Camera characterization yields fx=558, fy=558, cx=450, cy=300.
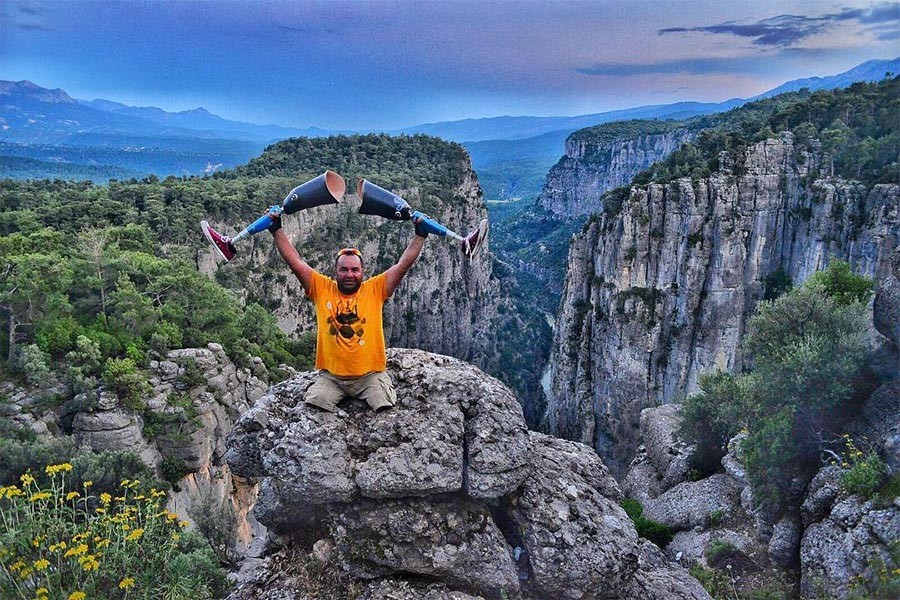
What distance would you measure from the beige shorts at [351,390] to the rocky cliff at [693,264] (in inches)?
1722

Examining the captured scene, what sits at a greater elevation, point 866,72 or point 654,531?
point 866,72

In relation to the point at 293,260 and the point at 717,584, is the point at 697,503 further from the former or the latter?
the point at 293,260

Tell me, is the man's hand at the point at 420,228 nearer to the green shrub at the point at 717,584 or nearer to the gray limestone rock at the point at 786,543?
the green shrub at the point at 717,584

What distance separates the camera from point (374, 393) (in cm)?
674

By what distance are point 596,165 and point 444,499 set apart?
493 feet

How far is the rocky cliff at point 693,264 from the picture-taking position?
44125 mm

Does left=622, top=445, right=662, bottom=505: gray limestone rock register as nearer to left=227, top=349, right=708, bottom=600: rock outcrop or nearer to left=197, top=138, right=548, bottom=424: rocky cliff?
left=227, top=349, right=708, bottom=600: rock outcrop

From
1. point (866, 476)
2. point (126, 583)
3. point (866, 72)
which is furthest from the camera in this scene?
point (866, 72)

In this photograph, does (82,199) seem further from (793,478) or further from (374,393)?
(793,478)

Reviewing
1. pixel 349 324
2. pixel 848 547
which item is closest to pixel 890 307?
pixel 848 547

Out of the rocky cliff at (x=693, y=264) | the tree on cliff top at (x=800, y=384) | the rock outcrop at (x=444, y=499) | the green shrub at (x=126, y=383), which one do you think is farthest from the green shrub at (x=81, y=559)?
the rocky cliff at (x=693, y=264)

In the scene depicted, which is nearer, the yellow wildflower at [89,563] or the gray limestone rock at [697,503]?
the yellow wildflower at [89,563]

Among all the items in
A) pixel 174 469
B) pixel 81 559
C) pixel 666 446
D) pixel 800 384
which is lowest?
pixel 666 446

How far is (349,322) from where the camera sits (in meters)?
6.44
